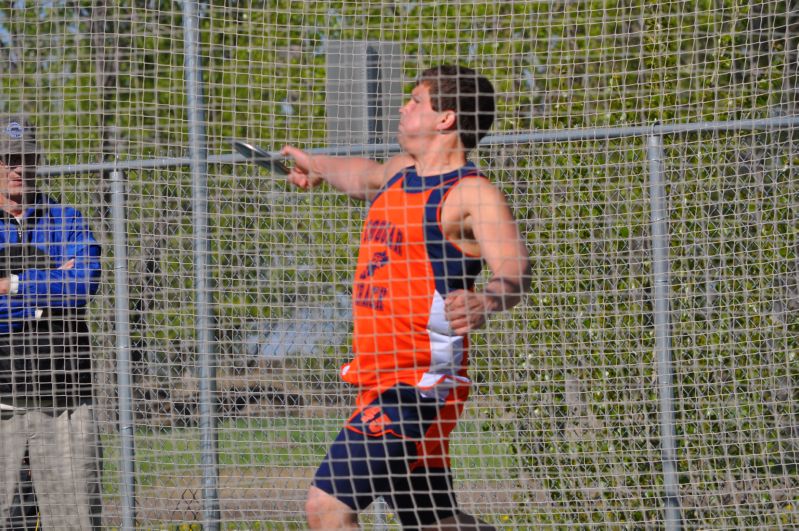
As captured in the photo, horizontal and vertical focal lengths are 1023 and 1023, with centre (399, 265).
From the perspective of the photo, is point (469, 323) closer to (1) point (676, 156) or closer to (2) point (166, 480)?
(1) point (676, 156)

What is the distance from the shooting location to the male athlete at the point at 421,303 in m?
3.21

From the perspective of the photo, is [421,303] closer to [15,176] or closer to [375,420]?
[375,420]

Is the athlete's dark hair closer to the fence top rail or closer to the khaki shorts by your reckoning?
the fence top rail

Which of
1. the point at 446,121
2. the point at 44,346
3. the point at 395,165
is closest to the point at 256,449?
the point at 44,346

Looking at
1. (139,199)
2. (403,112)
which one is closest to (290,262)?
(139,199)

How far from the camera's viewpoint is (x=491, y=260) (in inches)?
125

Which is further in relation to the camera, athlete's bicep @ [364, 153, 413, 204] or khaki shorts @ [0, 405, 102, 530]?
khaki shorts @ [0, 405, 102, 530]

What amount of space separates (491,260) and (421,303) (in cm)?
32

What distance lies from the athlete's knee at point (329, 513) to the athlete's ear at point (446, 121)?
4.20 feet

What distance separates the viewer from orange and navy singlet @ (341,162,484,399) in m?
3.35

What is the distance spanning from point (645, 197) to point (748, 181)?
0.45m

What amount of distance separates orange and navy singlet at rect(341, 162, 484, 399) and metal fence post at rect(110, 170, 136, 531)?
5.05 feet

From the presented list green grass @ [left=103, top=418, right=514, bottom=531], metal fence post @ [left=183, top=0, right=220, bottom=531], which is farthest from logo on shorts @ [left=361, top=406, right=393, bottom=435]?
green grass @ [left=103, top=418, right=514, bottom=531]

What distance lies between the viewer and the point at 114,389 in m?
4.83
